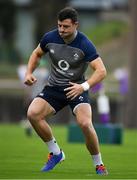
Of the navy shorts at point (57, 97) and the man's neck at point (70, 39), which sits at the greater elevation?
the man's neck at point (70, 39)

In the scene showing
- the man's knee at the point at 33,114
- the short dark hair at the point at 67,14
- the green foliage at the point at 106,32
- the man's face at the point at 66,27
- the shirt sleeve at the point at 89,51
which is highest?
the short dark hair at the point at 67,14

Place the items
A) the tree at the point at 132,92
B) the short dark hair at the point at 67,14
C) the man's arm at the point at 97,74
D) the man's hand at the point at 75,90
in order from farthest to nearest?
the tree at the point at 132,92 → the short dark hair at the point at 67,14 → the man's arm at the point at 97,74 → the man's hand at the point at 75,90

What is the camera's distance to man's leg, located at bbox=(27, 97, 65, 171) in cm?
1517

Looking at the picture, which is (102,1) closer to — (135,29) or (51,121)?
(51,121)

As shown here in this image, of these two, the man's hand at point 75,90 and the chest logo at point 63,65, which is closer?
the man's hand at point 75,90

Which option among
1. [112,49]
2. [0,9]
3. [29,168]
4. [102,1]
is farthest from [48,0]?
[29,168]

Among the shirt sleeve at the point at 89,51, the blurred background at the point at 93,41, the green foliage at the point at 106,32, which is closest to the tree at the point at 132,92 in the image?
the blurred background at the point at 93,41

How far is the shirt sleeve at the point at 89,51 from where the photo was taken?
15.0m

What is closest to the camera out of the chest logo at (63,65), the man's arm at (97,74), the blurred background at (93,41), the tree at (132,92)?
the man's arm at (97,74)

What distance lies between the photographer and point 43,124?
15227 mm

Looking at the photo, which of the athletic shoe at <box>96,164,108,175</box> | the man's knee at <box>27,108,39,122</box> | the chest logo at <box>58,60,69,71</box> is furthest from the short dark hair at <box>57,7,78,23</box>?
the athletic shoe at <box>96,164,108,175</box>

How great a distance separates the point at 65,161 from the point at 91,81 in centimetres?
332

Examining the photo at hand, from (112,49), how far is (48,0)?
28.1 ft

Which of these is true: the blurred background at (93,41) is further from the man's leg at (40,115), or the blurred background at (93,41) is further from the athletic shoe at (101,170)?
the athletic shoe at (101,170)
